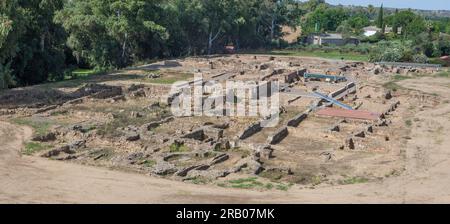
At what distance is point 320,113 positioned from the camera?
3459 centimetres

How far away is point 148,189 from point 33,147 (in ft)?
25.1

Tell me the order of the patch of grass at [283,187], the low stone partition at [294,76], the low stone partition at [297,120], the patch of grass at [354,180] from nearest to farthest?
the patch of grass at [283,187] → the patch of grass at [354,180] → the low stone partition at [297,120] → the low stone partition at [294,76]

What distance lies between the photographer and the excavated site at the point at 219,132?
73.8 ft

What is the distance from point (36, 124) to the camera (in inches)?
1133

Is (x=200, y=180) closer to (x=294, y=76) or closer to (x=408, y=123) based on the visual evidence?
(x=408, y=123)

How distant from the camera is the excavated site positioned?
Result: 22.5m

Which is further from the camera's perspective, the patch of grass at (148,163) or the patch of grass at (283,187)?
the patch of grass at (148,163)

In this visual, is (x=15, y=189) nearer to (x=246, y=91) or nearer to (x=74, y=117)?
(x=74, y=117)

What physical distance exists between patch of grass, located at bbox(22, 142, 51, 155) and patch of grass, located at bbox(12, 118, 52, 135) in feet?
7.00

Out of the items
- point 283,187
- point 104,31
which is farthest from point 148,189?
point 104,31

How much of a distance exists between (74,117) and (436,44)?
57.2 m

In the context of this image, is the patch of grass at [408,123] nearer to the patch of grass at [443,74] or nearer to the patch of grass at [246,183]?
the patch of grass at [246,183]

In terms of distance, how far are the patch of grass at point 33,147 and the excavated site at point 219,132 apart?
0.14 ft

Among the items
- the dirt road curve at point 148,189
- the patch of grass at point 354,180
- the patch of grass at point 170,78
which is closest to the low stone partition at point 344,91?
the patch of grass at point 170,78
